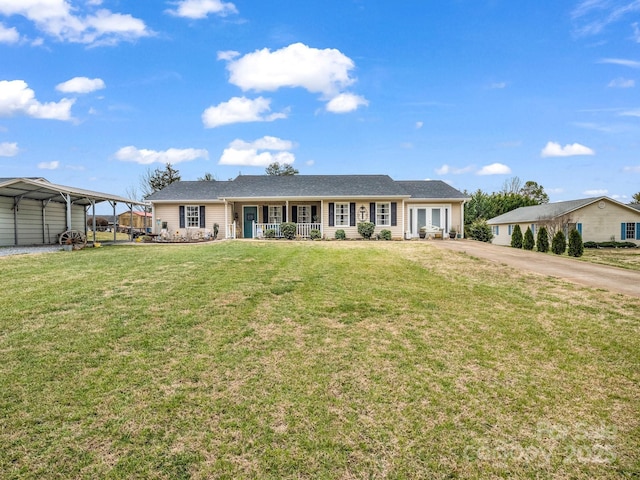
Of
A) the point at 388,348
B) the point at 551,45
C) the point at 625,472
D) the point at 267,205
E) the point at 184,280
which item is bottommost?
the point at 625,472

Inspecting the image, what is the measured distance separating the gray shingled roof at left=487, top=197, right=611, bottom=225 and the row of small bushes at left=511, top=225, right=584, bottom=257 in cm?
906

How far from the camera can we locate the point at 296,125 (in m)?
28.6

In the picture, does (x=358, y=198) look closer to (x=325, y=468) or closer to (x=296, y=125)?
(x=296, y=125)

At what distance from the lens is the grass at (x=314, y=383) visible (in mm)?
2842

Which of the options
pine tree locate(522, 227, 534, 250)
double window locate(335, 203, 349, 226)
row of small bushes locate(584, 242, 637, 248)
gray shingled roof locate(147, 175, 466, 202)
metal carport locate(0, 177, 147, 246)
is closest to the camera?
metal carport locate(0, 177, 147, 246)

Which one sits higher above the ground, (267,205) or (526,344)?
(267,205)

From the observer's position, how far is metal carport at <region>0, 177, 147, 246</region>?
15.2m

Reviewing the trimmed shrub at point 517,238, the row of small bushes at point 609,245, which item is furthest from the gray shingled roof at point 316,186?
the row of small bushes at point 609,245

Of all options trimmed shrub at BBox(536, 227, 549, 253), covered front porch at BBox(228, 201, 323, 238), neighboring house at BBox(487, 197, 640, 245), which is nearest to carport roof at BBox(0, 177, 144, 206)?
covered front porch at BBox(228, 201, 323, 238)

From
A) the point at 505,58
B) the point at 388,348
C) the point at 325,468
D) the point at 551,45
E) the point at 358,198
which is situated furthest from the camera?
the point at 358,198

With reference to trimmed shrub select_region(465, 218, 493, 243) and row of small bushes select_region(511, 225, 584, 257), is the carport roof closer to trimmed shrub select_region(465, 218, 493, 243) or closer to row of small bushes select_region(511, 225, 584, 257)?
trimmed shrub select_region(465, 218, 493, 243)

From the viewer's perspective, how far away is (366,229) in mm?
20547

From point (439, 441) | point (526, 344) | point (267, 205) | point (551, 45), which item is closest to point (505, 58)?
point (551, 45)

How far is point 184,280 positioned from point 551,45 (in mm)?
17937
